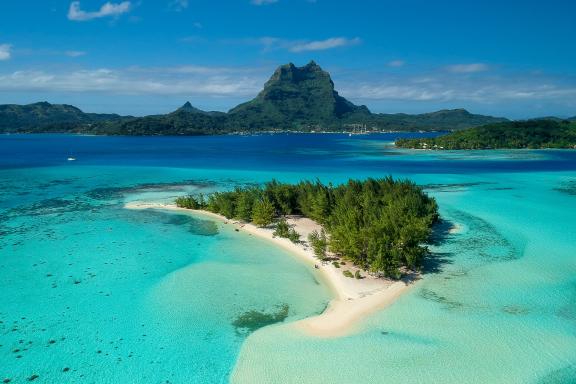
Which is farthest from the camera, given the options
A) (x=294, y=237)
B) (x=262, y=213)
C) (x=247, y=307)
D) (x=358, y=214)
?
(x=262, y=213)

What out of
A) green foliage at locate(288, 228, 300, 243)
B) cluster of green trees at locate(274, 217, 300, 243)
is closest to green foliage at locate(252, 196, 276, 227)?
cluster of green trees at locate(274, 217, 300, 243)

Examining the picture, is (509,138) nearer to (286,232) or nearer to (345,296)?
(286,232)

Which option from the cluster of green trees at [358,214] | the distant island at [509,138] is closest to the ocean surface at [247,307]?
the cluster of green trees at [358,214]

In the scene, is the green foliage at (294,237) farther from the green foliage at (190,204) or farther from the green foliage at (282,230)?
the green foliage at (190,204)

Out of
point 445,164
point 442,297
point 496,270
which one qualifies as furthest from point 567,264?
point 445,164

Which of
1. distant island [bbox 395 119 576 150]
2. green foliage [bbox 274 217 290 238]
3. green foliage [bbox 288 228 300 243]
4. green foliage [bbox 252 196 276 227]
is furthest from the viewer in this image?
distant island [bbox 395 119 576 150]

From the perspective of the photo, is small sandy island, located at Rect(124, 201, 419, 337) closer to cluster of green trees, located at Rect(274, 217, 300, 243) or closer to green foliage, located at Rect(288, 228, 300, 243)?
green foliage, located at Rect(288, 228, 300, 243)

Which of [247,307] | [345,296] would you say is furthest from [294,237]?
[247,307]
